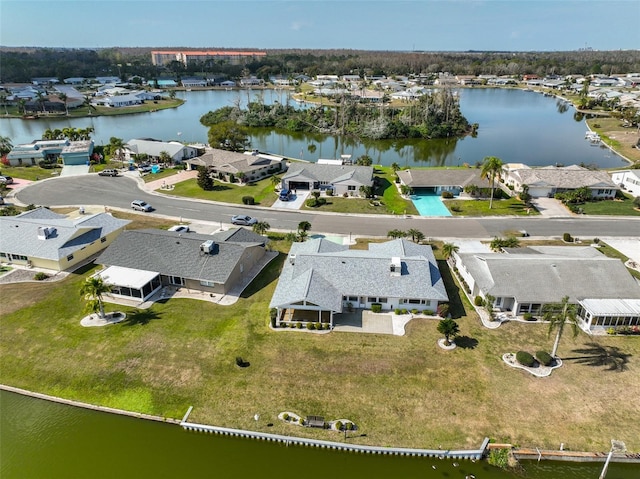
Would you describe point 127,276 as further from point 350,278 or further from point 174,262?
point 350,278

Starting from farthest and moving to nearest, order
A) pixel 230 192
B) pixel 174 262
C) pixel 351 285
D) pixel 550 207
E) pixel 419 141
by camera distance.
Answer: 1. pixel 419 141
2. pixel 230 192
3. pixel 550 207
4. pixel 174 262
5. pixel 351 285

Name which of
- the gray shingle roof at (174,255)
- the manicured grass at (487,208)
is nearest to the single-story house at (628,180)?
the manicured grass at (487,208)

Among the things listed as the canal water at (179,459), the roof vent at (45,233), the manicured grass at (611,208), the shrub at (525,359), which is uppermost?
the roof vent at (45,233)

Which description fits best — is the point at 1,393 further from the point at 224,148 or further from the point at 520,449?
the point at 224,148

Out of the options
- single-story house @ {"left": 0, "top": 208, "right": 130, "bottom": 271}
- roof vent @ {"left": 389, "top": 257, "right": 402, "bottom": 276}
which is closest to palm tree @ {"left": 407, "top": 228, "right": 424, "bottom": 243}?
roof vent @ {"left": 389, "top": 257, "right": 402, "bottom": 276}

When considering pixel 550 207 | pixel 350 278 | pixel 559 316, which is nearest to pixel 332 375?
pixel 350 278

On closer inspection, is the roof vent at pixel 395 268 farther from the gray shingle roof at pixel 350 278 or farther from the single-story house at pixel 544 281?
the single-story house at pixel 544 281

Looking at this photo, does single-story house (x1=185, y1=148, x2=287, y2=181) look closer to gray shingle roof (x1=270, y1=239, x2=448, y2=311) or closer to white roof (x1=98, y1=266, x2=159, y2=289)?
white roof (x1=98, y1=266, x2=159, y2=289)

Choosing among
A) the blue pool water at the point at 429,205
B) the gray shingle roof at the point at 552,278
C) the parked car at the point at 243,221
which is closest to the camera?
the gray shingle roof at the point at 552,278
